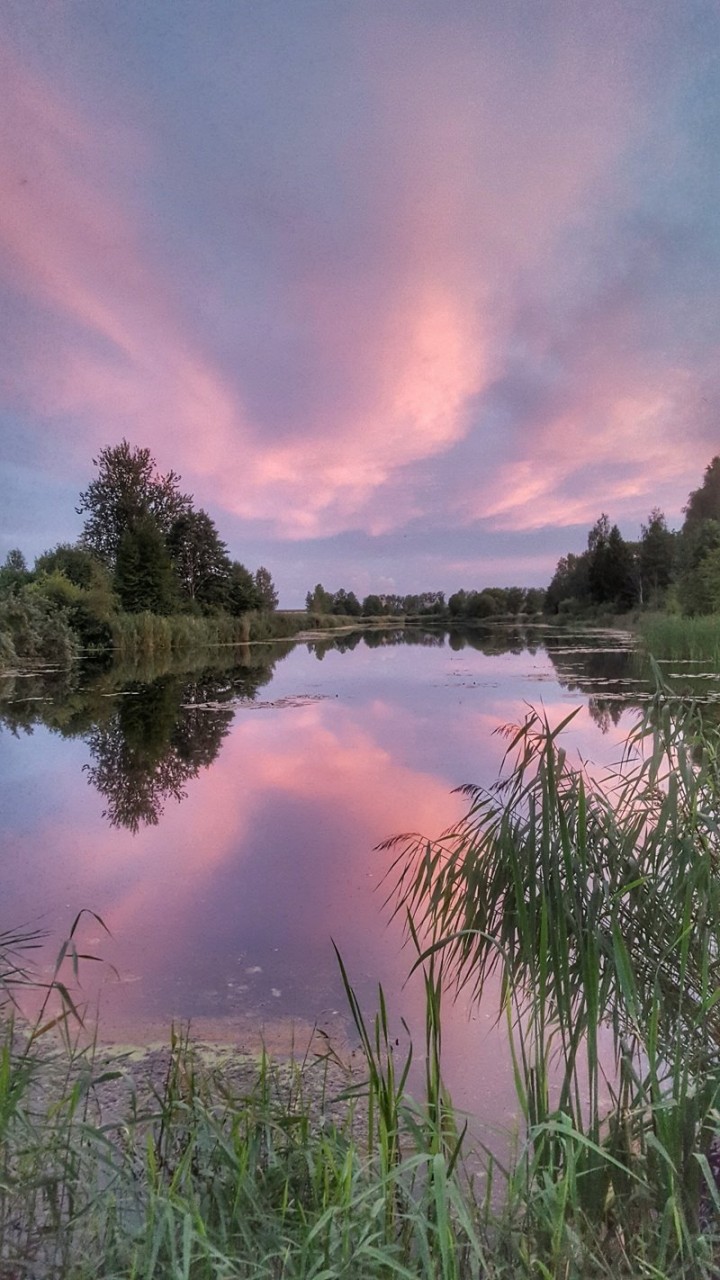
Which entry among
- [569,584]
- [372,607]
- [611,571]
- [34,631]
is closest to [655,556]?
[611,571]

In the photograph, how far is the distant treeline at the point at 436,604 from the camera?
6856 centimetres

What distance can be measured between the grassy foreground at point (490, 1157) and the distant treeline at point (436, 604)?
6212 centimetres

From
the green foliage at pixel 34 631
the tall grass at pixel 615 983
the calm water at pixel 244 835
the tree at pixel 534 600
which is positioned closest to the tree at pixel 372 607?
the tree at pixel 534 600

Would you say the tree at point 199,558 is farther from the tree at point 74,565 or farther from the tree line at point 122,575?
the tree at point 74,565

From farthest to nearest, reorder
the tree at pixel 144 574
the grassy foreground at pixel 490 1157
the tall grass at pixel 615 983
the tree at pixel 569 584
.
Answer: the tree at pixel 569 584
the tree at pixel 144 574
the tall grass at pixel 615 983
the grassy foreground at pixel 490 1157

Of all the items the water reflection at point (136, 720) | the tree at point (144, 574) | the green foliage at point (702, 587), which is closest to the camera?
the water reflection at point (136, 720)

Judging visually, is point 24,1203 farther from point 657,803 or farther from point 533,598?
point 533,598

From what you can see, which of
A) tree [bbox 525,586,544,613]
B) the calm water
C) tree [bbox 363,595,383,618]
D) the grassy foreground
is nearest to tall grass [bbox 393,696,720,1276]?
the grassy foreground

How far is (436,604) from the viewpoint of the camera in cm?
8350

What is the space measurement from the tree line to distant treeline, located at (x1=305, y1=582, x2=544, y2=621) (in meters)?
28.1

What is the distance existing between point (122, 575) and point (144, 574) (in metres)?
0.93

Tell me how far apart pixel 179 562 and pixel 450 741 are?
2861cm

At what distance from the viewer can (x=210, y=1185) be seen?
161 centimetres

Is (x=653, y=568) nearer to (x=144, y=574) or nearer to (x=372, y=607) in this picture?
(x=144, y=574)
